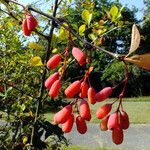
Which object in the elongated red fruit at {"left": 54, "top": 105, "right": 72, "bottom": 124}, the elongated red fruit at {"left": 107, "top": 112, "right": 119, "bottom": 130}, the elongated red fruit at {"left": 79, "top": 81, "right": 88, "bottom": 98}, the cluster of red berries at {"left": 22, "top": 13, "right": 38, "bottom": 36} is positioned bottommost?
the elongated red fruit at {"left": 107, "top": 112, "right": 119, "bottom": 130}

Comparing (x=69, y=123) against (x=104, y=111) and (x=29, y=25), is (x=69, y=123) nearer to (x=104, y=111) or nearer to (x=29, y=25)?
(x=104, y=111)

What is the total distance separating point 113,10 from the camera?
5.03ft

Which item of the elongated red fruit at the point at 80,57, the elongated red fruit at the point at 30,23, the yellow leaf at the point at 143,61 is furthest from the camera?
the elongated red fruit at the point at 30,23

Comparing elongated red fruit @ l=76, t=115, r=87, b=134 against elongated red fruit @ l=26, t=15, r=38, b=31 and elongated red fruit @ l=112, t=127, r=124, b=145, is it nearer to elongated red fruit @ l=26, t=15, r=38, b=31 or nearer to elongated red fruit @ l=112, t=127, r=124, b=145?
elongated red fruit @ l=112, t=127, r=124, b=145

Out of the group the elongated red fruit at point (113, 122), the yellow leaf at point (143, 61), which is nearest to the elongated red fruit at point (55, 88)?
the elongated red fruit at point (113, 122)

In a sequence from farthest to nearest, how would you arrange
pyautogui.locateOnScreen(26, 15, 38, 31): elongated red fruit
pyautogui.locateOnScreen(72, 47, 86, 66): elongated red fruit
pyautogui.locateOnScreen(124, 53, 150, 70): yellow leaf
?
pyautogui.locateOnScreen(26, 15, 38, 31): elongated red fruit, pyautogui.locateOnScreen(72, 47, 86, 66): elongated red fruit, pyautogui.locateOnScreen(124, 53, 150, 70): yellow leaf

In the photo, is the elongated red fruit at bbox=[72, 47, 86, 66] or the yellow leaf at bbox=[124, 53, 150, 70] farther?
the elongated red fruit at bbox=[72, 47, 86, 66]

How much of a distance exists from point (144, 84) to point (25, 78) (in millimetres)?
20875

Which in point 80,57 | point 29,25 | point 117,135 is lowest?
point 117,135

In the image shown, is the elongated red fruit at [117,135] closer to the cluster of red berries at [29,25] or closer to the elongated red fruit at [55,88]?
the elongated red fruit at [55,88]

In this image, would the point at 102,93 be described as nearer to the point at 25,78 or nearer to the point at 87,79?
the point at 87,79

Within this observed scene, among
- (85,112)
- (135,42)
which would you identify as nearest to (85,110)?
(85,112)

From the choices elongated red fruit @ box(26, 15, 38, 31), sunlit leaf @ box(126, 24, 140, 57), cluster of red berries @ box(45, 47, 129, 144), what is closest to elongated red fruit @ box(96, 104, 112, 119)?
cluster of red berries @ box(45, 47, 129, 144)

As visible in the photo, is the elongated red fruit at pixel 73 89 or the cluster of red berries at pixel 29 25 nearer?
the elongated red fruit at pixel 73 89
